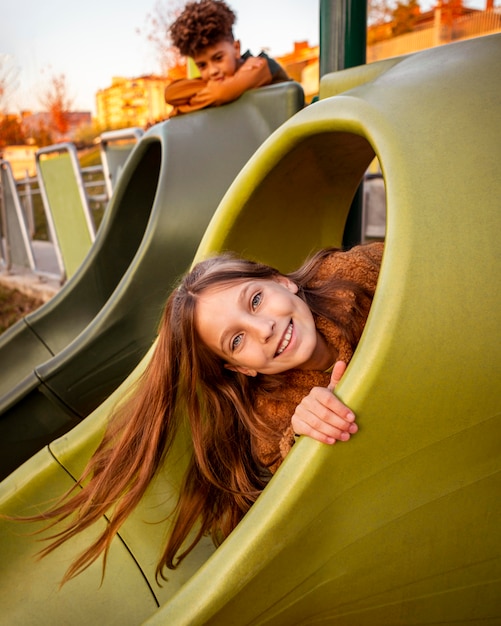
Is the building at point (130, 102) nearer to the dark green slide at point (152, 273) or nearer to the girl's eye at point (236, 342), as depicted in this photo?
the dark green slide at point (152, 273)

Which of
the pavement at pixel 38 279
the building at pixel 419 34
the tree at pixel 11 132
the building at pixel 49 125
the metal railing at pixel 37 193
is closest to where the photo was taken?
the metal railing at pixel 37 193

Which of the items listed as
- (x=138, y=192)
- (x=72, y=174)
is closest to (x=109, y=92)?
(x=72, y=174)

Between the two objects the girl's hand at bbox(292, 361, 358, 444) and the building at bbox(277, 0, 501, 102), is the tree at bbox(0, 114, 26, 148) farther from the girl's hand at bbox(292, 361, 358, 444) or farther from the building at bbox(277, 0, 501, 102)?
the girl's hand at bbox(292, 361, 358, 444)

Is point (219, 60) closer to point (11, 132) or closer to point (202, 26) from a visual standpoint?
point (202, 26)

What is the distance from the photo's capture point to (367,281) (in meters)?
1.41

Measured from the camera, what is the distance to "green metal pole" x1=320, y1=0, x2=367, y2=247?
193 cm

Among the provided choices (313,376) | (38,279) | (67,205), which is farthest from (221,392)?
(38,279)

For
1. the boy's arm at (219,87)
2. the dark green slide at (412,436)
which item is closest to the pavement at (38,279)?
the boy's arm at (219,87)

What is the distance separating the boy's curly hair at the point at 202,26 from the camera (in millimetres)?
2223

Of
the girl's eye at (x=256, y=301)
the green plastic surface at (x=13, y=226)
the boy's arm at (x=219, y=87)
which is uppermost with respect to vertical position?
the boy's arm at (x=219, y=87)

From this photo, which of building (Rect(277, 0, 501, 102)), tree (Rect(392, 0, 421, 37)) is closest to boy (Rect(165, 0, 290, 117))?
building (Rect(277, 0, 501, 102))

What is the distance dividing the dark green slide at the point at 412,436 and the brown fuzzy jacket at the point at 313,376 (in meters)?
0.33

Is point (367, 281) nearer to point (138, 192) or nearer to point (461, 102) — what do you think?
point (461, 102)

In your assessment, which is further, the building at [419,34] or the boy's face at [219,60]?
the building at [419,34]
